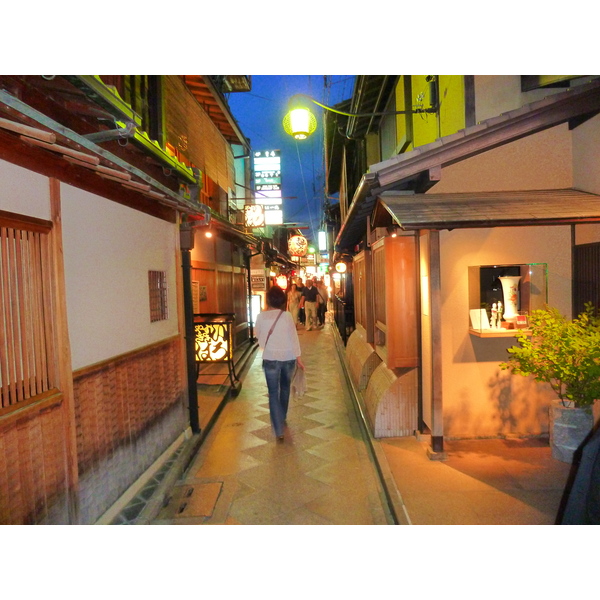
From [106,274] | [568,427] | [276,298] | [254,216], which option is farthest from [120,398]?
[254,216]

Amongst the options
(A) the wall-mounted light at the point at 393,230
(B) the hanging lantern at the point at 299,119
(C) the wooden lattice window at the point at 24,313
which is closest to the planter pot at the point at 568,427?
(A) the wall-mounted light at the point at 393,230

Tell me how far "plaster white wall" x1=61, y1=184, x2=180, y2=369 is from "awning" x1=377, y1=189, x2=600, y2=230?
10.9 feet

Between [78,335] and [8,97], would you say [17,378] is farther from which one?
[8,97]

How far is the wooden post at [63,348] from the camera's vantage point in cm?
342

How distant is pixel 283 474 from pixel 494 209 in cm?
445

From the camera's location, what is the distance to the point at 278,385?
256 inches

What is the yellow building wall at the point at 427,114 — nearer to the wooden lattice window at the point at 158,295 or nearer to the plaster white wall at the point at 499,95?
the plaster white wall at the point at 499,95

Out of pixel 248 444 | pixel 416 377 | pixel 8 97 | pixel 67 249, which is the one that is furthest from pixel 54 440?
pixel 416 377

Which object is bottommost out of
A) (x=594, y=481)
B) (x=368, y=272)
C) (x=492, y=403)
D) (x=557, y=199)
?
(x=492, y=403)

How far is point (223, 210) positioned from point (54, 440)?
13.3 metres

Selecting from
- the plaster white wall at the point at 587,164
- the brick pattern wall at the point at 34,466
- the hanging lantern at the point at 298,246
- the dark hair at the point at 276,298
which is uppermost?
the hanging lantern at the point at 298,246

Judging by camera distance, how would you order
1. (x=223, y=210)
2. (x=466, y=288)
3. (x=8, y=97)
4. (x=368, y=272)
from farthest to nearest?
(x=223, y=210), (x=368, y=272), (x=466, y=288), (x=8, y=97)

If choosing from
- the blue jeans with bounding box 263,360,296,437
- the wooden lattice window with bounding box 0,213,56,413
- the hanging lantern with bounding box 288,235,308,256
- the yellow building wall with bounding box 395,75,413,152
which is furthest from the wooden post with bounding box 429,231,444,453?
the hanging lantern with bounding box 288,235,308,256

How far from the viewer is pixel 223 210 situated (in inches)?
619
